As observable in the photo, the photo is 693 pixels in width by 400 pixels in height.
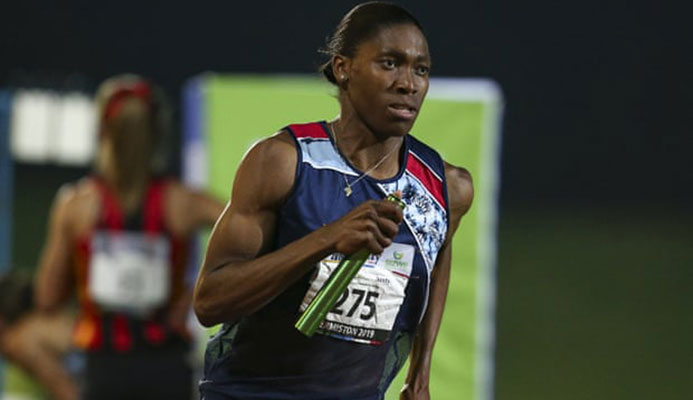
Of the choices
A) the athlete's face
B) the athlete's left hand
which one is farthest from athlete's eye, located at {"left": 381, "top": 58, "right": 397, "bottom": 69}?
the athlete's left hand

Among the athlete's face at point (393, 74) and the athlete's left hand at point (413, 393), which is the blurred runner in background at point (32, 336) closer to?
the athlete's left hand at point (413, 393)

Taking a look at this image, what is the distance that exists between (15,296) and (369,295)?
369 cm

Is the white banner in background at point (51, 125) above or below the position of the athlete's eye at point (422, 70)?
below

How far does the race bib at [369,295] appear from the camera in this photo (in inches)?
98.7

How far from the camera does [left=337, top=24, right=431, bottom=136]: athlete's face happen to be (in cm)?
249

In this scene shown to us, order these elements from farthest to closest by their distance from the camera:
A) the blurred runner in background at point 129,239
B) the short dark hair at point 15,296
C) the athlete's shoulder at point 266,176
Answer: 1. the short dark hair at point 15,296
2. the blurred runner in background at point 129,239
3. the athlete's shoulder at point 266,176

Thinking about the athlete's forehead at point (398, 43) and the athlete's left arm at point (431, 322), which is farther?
the athlete's left arm at point (431, 322)

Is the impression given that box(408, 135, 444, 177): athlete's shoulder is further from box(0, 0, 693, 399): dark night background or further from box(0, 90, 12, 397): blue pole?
box(0, 0, 693, 399): dark night background

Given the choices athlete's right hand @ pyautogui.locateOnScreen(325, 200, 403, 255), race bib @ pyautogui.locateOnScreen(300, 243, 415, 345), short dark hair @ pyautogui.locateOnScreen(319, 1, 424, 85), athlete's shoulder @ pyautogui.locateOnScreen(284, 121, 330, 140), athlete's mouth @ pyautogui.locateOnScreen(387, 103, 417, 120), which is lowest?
race bib @ pyautogui.locateOnScreen(300, 243, 415, 345)

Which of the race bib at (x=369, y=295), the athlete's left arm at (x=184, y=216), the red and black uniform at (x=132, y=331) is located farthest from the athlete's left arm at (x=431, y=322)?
the athlete's left arm at (x=184, y=216)

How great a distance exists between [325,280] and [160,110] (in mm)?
1876

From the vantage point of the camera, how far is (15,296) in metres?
5.88

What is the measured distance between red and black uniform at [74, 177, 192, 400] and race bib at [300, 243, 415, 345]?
1419 millimetres

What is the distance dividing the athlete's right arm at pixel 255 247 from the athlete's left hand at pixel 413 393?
49 cm
